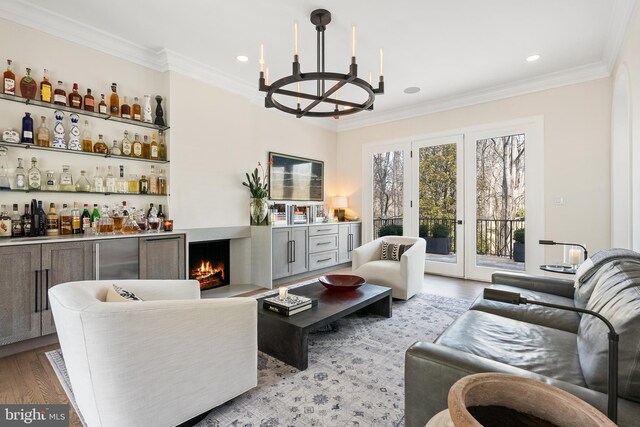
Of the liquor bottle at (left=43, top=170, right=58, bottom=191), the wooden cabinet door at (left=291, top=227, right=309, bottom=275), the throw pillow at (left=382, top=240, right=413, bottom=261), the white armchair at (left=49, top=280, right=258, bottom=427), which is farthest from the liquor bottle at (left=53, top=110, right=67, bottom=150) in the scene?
the throw pillow at (left=382, top=240, right=413, bottom=261)

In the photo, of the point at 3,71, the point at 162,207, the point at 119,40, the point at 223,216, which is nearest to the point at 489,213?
the point at 223,216

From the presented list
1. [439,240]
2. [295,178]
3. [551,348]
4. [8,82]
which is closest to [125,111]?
[8,82]

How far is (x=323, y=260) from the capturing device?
519 cm

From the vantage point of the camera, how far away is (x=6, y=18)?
2689 millimetres

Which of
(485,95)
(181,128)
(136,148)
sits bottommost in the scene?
(136,148)

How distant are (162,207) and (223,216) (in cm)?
80

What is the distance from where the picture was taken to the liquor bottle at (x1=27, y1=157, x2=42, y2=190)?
2781 mm

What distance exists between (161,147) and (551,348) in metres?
4.05

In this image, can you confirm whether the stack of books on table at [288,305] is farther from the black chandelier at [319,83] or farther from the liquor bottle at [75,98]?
the liquor bottle at [75,98]

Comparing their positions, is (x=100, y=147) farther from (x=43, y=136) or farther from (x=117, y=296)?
(x=117, y=296)

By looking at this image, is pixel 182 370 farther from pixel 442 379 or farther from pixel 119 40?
pixel 119 40

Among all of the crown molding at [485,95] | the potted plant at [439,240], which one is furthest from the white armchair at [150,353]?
the crown molding at [485,95]

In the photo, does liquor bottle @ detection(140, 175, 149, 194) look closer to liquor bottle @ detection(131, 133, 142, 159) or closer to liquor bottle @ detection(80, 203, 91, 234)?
liquor bottle @ detection(131, 133, 142, 159)

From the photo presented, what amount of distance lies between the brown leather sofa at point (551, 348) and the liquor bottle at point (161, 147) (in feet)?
11.5
